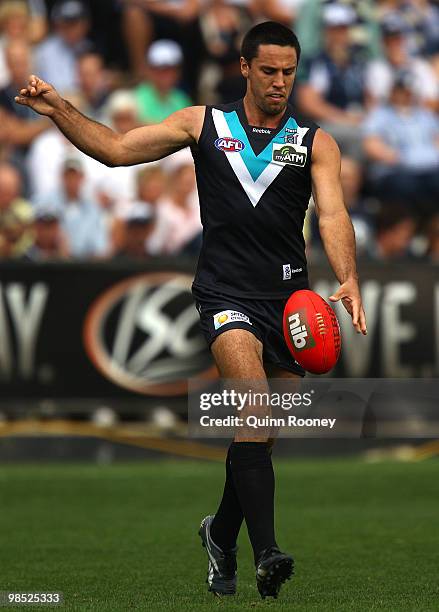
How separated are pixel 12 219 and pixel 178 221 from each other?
1.82 m

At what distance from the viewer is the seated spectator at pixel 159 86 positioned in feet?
56.0

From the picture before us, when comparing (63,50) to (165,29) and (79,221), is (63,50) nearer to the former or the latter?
(165,29)

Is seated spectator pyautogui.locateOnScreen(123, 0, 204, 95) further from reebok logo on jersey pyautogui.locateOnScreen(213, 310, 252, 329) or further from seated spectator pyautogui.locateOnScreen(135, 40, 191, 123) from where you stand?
reebok logo on jersey pyautogui.locateOnScreen(213, 310, 252, 329)

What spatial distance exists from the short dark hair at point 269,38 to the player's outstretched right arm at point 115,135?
38 centimetres

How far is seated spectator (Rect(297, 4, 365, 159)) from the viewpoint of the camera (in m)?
17.3

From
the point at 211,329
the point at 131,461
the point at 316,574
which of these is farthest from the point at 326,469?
the point at 211,329

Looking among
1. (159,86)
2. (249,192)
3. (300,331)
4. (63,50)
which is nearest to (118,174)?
(159,86)

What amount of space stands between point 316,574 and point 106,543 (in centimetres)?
195

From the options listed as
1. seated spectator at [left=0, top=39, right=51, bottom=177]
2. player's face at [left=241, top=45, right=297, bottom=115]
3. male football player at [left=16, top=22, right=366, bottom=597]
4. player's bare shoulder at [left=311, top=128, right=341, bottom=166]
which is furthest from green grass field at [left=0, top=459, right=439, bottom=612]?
seated spectator at [left=0, top=39, right=51, bottom=177]

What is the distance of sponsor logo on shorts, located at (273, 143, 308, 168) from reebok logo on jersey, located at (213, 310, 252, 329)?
0.71m

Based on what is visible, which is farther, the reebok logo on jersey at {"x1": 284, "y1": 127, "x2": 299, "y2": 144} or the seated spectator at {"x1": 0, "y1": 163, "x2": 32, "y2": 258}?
the seated spectator at {"x1": 0, "y1": 163, "x2": 32, "y2": 258}

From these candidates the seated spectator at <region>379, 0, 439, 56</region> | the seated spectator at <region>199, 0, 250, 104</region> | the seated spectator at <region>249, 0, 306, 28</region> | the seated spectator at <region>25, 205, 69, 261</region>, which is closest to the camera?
the seated spectator at <region>25, 205, 69, 261</region>

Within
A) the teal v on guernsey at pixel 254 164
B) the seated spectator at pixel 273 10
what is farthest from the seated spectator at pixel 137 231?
the teal v on guernsey at pixel 254 164

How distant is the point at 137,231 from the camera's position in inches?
587
